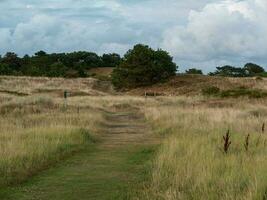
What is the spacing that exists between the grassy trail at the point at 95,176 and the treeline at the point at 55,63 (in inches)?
3563

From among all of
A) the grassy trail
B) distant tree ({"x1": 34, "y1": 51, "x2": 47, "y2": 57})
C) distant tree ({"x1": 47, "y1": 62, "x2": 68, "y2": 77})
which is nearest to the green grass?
the grassy trail

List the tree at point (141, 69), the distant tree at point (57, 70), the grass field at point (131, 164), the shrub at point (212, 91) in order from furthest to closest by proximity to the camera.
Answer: the distant tree at point (57, 70), the tree at point (141, 69), the shrub at point (212, 91), the grass field at point (131, 164)

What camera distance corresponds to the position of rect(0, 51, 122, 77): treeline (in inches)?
4195

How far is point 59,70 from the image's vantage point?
353 ft

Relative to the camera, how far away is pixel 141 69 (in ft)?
247

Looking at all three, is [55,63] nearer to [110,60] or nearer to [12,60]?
[12,60]

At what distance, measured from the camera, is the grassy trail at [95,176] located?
940 cm

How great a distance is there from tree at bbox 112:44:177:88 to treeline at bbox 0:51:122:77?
30933 millimetres

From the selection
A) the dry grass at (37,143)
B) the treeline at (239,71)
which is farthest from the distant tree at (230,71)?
the dry grass at (37,143)

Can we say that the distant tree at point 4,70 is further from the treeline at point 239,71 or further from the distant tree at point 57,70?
the treeline at point 239,71

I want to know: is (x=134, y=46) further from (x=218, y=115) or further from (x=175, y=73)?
(x=218, y=115)

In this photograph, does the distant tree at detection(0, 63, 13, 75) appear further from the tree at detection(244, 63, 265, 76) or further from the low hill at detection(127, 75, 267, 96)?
the tree at detection(244, 63, 265, 76)

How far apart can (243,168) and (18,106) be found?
21.8m

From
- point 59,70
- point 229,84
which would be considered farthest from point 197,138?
point 59,70
